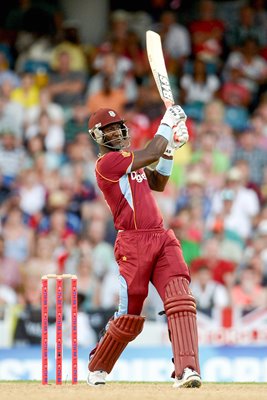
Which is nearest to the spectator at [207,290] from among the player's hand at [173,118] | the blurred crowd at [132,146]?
the blurred crowd at [132,146]

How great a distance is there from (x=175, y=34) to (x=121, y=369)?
20.6 ft

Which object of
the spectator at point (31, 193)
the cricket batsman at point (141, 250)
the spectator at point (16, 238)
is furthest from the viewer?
the spectator at point (31, 193)

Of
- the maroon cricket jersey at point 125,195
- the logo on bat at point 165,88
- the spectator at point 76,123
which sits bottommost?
the maroon cricket jersey at point 125,195

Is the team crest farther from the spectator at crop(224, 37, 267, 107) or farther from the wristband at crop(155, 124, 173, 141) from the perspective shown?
the spectator at crop(224, 37, 267, 107)

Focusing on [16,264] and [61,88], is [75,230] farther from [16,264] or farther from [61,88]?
[61,88]

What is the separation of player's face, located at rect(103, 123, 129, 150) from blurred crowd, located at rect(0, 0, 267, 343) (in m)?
3.27

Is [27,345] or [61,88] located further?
[61,88]

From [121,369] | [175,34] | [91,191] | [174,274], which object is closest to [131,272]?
[174,274]

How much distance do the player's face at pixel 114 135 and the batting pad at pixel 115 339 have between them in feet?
3.83

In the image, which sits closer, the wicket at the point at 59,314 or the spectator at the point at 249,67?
the wicket at the point at 59,314

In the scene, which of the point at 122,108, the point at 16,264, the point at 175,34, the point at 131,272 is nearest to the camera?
the point at 131,272

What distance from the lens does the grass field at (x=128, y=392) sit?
773 centimetres

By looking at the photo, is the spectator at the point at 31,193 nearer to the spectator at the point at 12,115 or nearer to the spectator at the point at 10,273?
the spectator at the point at 12,115

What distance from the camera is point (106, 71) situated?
51.2 ft
